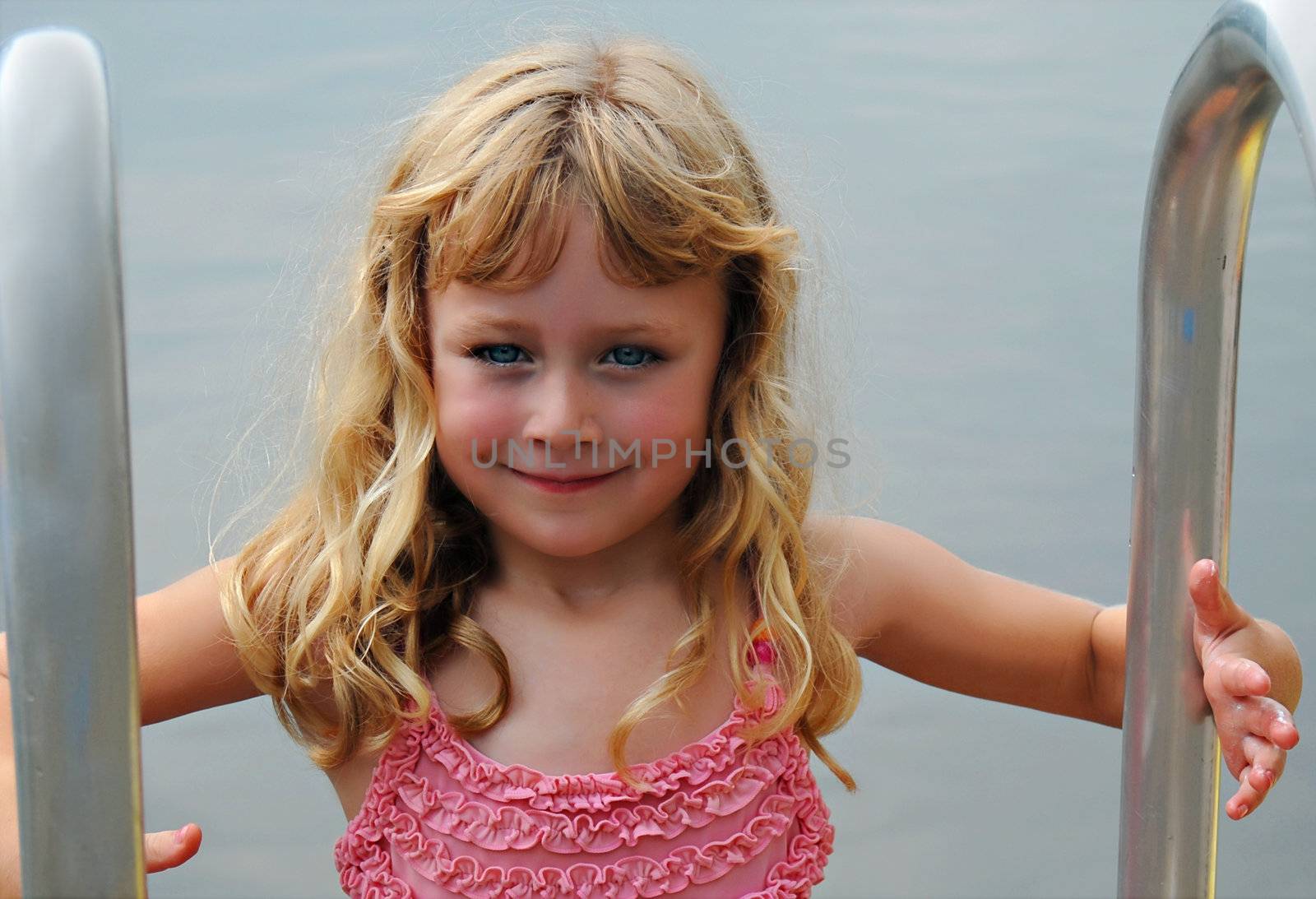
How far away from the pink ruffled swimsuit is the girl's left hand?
20 cm

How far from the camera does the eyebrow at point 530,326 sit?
60 centimetres

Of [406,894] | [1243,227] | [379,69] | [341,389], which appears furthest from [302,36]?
[1243,227]

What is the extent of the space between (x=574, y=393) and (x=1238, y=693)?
A: 249 millimetres

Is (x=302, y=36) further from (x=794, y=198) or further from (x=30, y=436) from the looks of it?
(x=30, y=436)

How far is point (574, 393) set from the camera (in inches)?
23.7

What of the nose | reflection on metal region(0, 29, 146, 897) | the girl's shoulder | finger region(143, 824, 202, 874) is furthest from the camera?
the girl's shoulder

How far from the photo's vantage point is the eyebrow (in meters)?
0.60

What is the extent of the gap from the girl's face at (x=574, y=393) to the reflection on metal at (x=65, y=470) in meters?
0.29

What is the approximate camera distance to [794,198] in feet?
2.52

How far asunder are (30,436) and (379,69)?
1130mm

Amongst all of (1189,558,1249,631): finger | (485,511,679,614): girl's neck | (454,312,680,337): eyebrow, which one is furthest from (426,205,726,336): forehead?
(1189,558,1249,631): finger

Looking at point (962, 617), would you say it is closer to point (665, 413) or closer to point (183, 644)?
point (665, 413)

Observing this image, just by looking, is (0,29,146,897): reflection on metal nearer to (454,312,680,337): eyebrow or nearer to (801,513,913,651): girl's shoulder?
(454,312,680,337): eyebrow

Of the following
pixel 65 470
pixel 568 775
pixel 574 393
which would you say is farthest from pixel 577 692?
pixel 65 470
